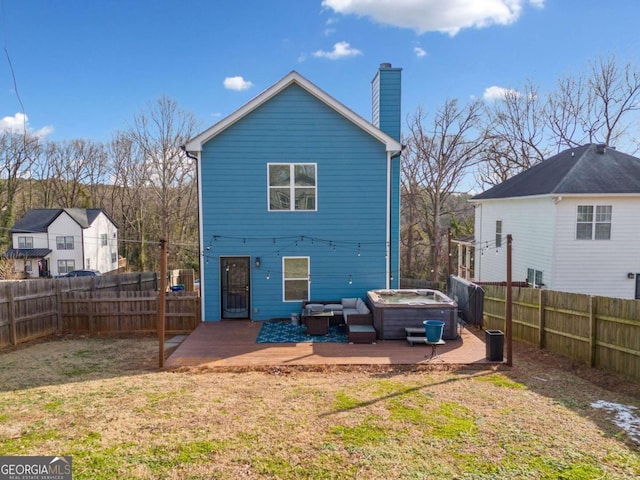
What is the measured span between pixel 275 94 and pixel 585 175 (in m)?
11.4

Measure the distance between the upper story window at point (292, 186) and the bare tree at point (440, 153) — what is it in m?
15.2

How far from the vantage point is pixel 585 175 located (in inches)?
560

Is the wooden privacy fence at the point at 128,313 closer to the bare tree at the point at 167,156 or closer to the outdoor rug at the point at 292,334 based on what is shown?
the outdoor rug at the point at 292,334

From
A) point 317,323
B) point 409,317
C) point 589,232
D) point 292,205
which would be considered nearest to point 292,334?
point 317,323

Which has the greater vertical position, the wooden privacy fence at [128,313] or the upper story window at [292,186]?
Result: the upper story window at [292,186]

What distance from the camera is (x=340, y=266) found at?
39.8ft

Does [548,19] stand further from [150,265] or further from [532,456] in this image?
[150,265]

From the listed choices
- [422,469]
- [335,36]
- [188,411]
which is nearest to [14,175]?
[335,36]

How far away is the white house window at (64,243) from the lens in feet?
99.9

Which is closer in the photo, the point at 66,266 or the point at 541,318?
the point at 541,318

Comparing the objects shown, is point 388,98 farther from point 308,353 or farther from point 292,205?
point 308,353

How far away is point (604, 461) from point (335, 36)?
54.3 feet

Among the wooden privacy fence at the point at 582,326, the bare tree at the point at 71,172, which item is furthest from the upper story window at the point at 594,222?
the bare tree at the point at 71,172

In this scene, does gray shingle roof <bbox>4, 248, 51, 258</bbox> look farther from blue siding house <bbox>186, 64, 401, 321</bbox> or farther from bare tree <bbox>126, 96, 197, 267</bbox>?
blue siding house <bbox>186, 64, 401, 321</bbox>
